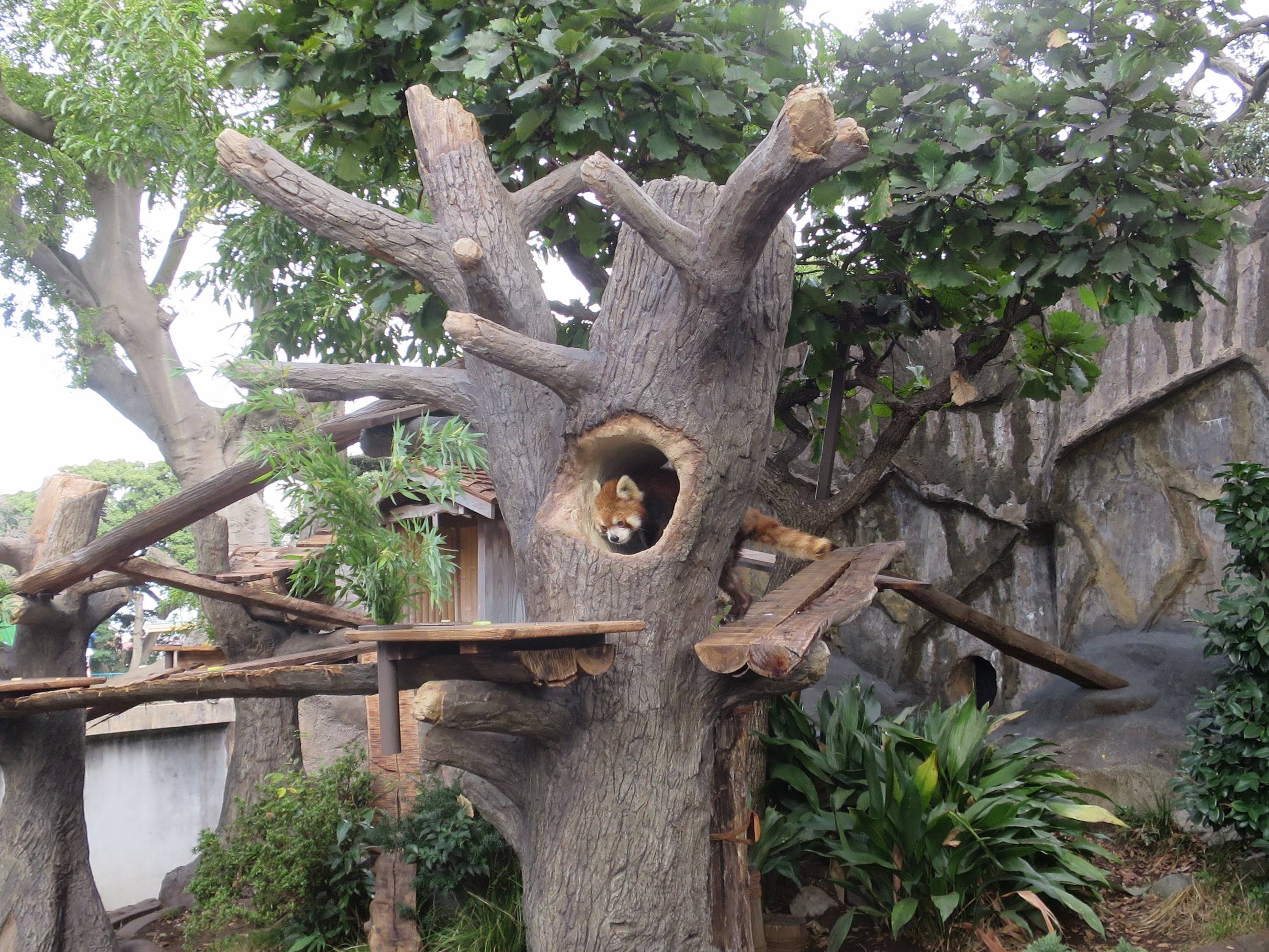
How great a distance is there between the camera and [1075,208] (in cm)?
538

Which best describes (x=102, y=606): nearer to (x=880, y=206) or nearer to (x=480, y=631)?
(x=480, y=631)

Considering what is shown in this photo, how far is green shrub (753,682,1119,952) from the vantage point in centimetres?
524

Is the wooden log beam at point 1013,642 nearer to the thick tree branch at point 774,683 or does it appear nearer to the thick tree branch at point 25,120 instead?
the thick tree branch at point 774,683

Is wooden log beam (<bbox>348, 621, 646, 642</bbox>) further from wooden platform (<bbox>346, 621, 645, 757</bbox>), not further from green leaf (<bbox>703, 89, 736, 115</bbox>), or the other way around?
green leaf (<bbox>703, 89, 736, 115</bbox>)

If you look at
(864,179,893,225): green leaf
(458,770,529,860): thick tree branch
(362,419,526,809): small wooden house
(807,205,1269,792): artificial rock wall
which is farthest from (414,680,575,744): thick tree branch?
→ (807,205,1269,792): artificial rock wall

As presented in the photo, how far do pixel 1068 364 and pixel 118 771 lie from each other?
12.2 metres

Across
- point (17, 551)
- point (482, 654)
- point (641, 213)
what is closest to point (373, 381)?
point (482, 654)

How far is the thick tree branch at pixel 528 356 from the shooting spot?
3607 millimetres

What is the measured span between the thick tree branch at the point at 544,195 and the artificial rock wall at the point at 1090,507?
6.13 metres

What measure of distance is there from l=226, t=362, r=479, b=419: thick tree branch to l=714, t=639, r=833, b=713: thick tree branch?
1.96 metres

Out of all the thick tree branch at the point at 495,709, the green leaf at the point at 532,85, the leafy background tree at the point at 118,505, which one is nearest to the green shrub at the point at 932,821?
the thick tree branch at the point at 495,709

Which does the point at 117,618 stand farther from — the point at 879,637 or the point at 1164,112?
the point at 1164,112

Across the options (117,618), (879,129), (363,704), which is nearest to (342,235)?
(879,129)

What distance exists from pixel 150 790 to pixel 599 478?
10706mm
